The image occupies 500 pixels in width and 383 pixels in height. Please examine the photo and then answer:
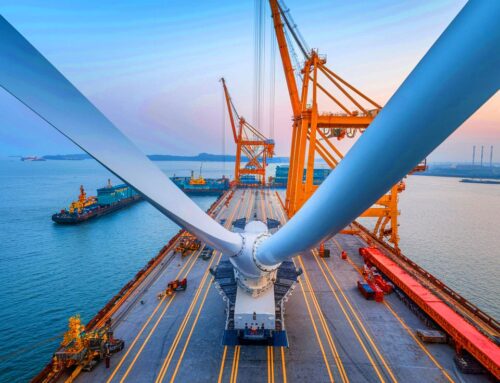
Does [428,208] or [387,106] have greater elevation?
[387,106]

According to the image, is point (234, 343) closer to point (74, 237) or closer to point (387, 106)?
point (387, 106)

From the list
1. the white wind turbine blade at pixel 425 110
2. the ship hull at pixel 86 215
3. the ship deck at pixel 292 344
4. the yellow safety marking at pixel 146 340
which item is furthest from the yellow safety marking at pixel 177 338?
the ship hull at pixel 86 215

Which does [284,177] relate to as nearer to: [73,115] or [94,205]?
[94,205]

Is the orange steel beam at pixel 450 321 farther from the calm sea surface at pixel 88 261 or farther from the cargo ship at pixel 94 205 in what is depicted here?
the cargo ship at pixel 94 205

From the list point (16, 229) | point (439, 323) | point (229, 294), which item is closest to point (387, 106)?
point (229, 294)

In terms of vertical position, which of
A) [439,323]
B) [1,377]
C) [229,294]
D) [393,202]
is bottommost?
[1,377]

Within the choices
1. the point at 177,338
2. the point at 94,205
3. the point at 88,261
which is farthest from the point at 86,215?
the point at 177,338

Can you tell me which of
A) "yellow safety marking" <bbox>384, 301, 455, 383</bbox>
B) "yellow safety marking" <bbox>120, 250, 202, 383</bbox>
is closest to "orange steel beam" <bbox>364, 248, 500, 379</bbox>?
"yellow safety marking" <bbox>384, 301, 455, 383</bbox>
